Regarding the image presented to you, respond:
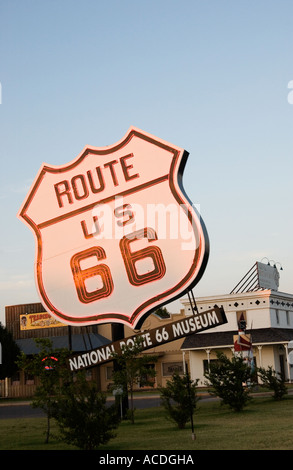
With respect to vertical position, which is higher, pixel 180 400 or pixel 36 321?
pixel 36 321

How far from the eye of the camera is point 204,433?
16.8 meters

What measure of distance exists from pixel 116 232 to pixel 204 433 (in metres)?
8.63

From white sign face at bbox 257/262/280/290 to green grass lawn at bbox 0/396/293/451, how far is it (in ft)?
97.3

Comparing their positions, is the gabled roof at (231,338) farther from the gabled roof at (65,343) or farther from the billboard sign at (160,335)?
the billboard sign at (160,335)

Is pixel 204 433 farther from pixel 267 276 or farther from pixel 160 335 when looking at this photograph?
pixel 267 276

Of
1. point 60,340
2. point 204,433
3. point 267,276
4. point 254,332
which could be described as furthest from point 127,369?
point 267,276

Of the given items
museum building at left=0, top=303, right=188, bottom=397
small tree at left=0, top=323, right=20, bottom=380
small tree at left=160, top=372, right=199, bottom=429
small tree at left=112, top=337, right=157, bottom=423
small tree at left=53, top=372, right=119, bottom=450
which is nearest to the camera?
small tree at left=53, top=372, right=119, bottom=450

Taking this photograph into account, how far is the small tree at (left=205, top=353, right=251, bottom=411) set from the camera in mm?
23422

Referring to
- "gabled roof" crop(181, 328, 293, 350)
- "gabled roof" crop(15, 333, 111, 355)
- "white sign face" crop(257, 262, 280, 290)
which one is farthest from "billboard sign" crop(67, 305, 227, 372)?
"white sign face" crop(257, 262, 280, 290)

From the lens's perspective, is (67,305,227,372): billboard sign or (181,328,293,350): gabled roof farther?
(181,328,293,350): gabled roof

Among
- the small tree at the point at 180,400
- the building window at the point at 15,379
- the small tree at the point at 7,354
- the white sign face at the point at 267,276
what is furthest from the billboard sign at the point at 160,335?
the building window at the point at 15,379

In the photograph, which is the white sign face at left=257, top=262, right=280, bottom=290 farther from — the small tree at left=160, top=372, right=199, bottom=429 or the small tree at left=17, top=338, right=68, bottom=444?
the small tree at left=17, top=338, right=68, bottom=444

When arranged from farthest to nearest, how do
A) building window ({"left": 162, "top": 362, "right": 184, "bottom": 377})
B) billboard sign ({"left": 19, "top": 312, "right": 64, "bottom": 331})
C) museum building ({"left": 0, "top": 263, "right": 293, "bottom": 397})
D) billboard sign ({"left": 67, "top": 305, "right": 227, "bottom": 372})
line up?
billboard sign ({"left": 19, "top": 312, "right": 64, "bottom": 331}), building window ({"left": 162, "top": 362, "right": 184, "bottom": 377}), museum building ({"left": 0, "top": 263, "right": 293, "bottom": 397}), billboard sign ({"left": 67, "top": 305, "right": 227, "bottom": 372})
